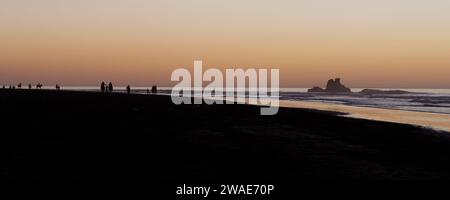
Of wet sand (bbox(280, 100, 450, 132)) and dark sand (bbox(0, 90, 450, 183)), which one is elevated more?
dark sand (bbox(0, 90, 450, 183))

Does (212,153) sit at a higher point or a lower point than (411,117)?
higher

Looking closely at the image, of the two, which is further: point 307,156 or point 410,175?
point 307,156

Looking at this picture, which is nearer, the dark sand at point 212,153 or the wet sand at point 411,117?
the dark sand at point 212,153

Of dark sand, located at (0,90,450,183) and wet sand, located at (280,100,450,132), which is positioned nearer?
dark sand, located at (0,90,450,183)

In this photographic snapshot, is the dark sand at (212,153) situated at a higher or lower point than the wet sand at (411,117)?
higher

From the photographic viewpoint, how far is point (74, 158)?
42.7 feet

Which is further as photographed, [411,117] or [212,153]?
[411,117]
